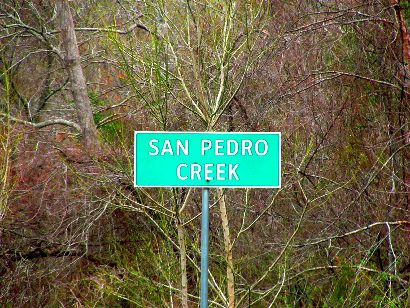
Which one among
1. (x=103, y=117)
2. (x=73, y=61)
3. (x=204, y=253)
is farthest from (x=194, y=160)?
(x=103, y=117)

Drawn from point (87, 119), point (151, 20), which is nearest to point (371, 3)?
point (151, 20)

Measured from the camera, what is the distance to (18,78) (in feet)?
60.5

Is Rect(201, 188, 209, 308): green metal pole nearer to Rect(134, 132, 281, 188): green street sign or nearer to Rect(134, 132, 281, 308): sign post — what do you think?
Rect(134, 132, 281, 308): sign post

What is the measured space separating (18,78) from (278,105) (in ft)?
28.7

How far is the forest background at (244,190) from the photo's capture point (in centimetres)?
838

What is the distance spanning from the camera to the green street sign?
4965 millimetres

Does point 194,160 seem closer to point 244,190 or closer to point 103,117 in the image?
point 244,190

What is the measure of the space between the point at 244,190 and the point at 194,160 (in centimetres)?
530

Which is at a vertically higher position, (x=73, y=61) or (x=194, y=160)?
(x=73, y=61)

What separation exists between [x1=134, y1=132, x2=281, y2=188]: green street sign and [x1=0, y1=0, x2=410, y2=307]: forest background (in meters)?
2.46

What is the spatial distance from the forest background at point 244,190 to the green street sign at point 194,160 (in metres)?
2.46

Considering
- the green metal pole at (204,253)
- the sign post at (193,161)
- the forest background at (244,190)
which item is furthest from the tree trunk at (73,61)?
the green metal pole at (204,253)

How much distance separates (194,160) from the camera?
196 inches

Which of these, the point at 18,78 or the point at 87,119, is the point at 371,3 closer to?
the point at 87,119
